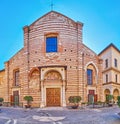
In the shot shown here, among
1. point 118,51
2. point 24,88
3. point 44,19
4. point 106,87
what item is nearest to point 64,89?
point 24,88

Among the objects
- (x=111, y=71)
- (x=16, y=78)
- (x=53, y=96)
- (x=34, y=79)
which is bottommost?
(x=53, y=96)

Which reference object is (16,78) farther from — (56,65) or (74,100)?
(74,100)

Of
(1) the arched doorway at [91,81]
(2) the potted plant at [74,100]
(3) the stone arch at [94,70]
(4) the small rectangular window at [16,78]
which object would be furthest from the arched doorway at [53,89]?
(4) the small rectangular window at [16,78]

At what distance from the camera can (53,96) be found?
99.9ft

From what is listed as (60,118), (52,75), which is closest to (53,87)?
(52,75)

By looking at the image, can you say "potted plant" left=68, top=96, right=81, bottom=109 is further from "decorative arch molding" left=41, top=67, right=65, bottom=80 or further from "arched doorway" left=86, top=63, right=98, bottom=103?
"arched doorway" left=86, top=63, right=98, bottom=103

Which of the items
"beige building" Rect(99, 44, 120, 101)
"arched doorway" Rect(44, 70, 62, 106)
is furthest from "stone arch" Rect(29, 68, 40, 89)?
"beige building" Rect(99, 44, 120, 101)

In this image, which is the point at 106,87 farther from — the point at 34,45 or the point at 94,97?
the point at 34,45

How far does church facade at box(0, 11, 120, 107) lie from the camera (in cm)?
3047

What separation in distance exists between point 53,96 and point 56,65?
12.8ft

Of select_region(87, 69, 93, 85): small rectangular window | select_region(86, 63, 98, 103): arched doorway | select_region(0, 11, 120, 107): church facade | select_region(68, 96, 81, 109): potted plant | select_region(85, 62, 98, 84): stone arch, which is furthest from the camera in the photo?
select_region(85, 62, 98, 84): stone arch

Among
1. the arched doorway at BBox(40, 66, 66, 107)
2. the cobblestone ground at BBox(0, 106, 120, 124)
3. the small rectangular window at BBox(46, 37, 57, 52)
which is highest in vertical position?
the small rectangular window at BBox(46, 37, 57, 52)

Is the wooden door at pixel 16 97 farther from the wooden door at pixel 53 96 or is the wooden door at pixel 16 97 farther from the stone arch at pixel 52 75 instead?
the stone arch at pixel 52 75

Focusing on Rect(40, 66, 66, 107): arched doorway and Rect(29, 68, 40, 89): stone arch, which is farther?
Rect(29, 68, 40, 89): stone arch
